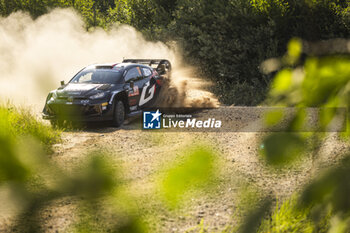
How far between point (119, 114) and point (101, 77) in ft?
3.83

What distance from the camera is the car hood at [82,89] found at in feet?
29.2

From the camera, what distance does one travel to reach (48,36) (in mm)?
21688

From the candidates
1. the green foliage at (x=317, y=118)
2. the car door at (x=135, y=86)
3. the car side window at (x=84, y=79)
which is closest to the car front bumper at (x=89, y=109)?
the car door at (x=135, y=86)

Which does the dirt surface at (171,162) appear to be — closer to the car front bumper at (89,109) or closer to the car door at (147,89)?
the car front bumper at (89,109)

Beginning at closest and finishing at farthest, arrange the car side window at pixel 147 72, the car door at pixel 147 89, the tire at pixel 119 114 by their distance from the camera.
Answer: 1. the tire at pixel 119 114
2. the car door at pixel 147 89
3. the car side window at pixel 147 72

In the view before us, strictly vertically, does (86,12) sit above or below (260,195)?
above

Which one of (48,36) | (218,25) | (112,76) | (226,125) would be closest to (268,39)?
(218,25)

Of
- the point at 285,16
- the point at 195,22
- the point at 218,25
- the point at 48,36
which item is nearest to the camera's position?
the point at 285,16

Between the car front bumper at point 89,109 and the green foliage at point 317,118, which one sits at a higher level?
the green foliage at point 317,118

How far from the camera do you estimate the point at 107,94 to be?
8.90m

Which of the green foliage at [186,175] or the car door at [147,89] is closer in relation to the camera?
the green foliage at [186,175]

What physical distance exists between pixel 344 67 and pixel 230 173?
1.93 feet

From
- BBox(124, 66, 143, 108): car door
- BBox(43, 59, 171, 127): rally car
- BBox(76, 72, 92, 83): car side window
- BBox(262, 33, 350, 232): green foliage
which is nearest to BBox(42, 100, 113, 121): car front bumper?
BBox(43, 59, 171, 127): rally car

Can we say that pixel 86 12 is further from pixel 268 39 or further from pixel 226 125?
pixel 226 125
